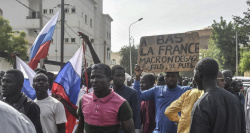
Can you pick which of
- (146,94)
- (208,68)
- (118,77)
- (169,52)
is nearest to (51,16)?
(169,52)

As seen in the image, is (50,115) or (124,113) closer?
(124,113)

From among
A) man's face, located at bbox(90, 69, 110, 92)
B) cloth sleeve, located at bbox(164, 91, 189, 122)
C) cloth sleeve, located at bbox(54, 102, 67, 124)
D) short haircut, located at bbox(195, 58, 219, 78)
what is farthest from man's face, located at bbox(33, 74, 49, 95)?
short haircut, located at bbox(195, 58, 219, 78)

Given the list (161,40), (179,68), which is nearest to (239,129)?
(179,68)

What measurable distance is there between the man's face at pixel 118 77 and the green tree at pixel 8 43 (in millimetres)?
18315

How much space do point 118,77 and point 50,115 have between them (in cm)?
128

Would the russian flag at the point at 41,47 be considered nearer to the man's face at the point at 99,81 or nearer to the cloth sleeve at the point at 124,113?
the man's face at the point at 99,81

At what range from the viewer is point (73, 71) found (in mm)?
6871

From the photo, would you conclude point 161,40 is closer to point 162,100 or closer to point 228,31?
point 162,100

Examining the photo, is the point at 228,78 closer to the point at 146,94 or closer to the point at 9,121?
the point at 146,94

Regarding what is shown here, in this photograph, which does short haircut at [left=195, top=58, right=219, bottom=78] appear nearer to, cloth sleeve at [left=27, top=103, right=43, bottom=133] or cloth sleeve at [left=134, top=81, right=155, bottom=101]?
cloth sleeve at [left=27, top=103, right=43, bottom=133]

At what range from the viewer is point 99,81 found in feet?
12.6

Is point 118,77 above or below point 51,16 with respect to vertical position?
below

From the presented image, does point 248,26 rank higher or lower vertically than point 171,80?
higher

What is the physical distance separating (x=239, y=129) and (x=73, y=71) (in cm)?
443
